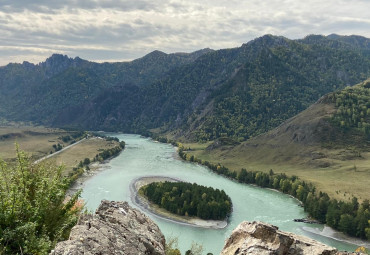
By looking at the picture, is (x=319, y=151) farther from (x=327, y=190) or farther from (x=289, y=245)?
(x=289, y=245)

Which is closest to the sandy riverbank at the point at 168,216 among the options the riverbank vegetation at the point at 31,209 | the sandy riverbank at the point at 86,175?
the sandy riverbank at the point at 86,175

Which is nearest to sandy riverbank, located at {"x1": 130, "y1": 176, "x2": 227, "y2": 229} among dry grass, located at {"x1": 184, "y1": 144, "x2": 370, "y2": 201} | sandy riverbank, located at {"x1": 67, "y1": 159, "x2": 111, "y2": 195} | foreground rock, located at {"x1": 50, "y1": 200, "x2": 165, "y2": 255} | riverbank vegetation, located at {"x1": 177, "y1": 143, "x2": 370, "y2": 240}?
sandy riverbank, located at {"x1": 67, "y1": 159, "x2": 111, "y2": 195}

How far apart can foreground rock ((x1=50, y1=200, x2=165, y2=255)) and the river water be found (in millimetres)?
41593

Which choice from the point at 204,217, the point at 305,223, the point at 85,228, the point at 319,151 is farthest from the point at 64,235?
the point at 319,151

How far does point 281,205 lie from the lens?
126750 mm

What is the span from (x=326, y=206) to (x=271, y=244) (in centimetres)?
10611

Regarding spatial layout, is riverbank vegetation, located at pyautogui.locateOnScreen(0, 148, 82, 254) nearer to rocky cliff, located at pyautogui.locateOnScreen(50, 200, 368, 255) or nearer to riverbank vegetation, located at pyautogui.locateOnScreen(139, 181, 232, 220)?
rocky cliff, located at pyautogui.locateOnScreen(50, 200, 368, 255)

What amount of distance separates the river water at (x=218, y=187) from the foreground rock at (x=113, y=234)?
136 feet

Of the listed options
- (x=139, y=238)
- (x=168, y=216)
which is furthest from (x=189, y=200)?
(x=139, y=238)

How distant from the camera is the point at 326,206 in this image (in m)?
112

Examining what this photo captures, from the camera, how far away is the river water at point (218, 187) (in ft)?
314

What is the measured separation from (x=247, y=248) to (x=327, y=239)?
92.1 m

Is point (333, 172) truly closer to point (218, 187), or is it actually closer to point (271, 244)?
point (218, 187)

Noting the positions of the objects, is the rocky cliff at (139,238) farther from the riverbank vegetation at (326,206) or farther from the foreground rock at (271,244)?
the riverbank vegetation at (326,206)
